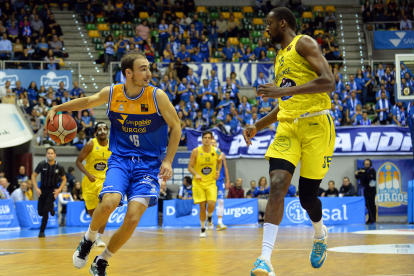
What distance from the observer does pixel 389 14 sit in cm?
2645

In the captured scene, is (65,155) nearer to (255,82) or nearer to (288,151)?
(255,82)

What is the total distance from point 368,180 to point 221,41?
11.2 meters

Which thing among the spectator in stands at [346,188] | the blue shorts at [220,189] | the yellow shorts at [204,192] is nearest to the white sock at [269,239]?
the yellow shorts at [204,192]

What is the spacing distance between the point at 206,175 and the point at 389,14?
58.9 ft

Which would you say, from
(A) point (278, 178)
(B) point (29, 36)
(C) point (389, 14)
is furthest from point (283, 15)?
(C) point (389, 14)

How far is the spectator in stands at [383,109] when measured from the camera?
20000 millimetres

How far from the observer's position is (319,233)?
212 inches

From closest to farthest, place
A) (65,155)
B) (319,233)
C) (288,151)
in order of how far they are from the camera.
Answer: (288,151) → (319,233) → (65,155)

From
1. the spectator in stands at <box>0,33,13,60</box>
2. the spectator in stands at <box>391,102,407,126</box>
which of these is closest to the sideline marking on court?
the spectator in stands at <box>391,102,407,126</box>

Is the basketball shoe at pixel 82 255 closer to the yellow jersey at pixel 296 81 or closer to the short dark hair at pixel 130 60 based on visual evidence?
the short dark hair at pixel 130 60

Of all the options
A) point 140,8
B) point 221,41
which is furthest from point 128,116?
point 140,8

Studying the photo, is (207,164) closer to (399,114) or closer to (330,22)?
(399,114)

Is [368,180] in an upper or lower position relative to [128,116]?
lower

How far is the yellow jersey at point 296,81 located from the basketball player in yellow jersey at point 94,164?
5223 millimetres
